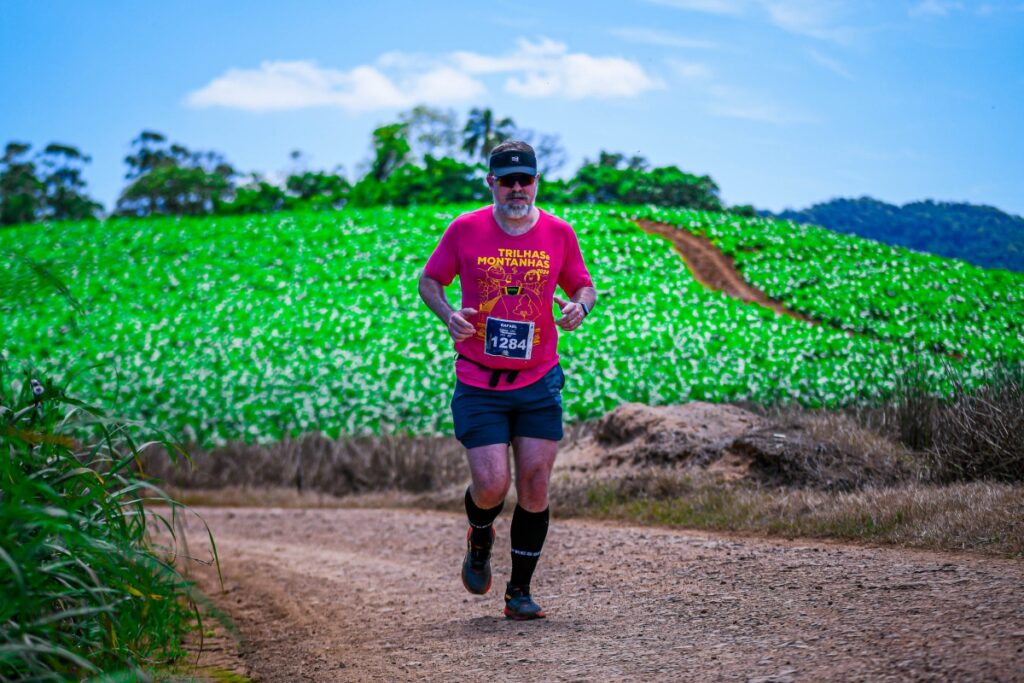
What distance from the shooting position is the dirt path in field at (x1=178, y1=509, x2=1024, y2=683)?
3.94 m

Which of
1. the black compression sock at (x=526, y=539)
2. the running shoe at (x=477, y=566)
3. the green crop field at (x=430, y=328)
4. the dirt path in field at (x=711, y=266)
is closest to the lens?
the black compression sock at (x=526, y=539)

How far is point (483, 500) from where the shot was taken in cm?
531

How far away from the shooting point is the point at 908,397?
29.4 feet

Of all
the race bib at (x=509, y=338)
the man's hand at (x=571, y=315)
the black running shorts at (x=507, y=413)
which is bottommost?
the black running shorts at (x=507, y=413)

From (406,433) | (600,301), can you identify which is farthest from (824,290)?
(406,433)

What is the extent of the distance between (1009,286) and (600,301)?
797cm

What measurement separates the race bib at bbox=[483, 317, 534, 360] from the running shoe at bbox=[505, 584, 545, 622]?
127cm

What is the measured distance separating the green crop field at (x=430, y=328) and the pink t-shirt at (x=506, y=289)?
514cm

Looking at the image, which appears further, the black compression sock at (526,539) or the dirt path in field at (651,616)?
the black compression sock at (526,539)

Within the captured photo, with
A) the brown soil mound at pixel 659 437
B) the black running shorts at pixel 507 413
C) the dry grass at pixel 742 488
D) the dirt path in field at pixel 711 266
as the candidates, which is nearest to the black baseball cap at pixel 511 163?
the black running shorts at pixel 507 413

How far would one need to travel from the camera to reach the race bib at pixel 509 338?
16.5 ft

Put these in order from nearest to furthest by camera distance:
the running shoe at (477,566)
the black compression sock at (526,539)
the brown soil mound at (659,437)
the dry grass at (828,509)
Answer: the black compression sock at (526,539) → the running shoe at (477,566) → the dry grass at (828,509) → the brown soil mound at (659,437)

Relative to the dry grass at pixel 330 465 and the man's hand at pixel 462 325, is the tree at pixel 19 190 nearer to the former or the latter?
the dry grass at pixel 330 465

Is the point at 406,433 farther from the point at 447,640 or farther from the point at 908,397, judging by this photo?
the point at 447,640
